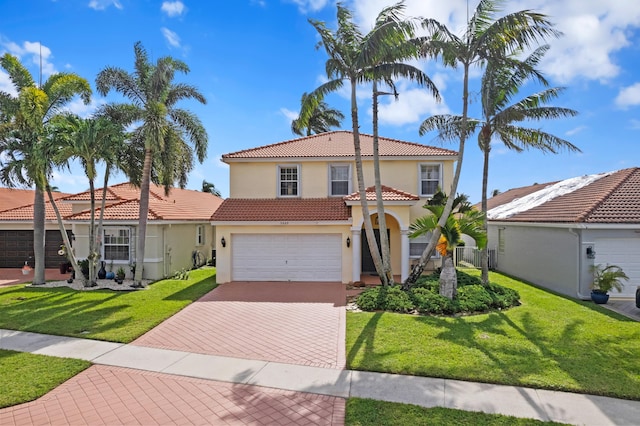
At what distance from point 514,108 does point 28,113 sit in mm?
18880

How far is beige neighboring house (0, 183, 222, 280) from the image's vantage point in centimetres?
1700

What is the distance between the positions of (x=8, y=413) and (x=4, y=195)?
90.2 ft

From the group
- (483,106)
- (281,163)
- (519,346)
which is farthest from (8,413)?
(483,106)

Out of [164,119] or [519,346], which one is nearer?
[519,346]

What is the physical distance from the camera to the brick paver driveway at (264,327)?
8.18 metres

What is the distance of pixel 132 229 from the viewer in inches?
667

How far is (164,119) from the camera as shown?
14.6 m

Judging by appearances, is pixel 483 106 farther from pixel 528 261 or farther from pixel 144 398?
pixel 144 398

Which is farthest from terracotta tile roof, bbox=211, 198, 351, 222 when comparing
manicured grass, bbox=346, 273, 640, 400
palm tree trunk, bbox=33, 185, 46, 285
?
palm tree trunk, bbox=33, 185, 46, 285

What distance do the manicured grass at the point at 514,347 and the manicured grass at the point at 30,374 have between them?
5814 mm

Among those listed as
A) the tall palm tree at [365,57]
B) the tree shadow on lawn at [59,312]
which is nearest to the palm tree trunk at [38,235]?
the tree shadow on lawn at [59,312]

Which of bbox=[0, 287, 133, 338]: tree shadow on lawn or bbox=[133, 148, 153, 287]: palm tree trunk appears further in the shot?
bbox=[133, 148, 153, 287]: palm tree trunk

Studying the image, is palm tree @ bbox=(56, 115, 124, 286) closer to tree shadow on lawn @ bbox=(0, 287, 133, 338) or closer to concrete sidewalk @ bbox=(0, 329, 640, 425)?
tree shadow on lawn @ bbox=(0, 287, 133, 338)

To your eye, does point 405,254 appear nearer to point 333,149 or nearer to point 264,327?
point 333,149
